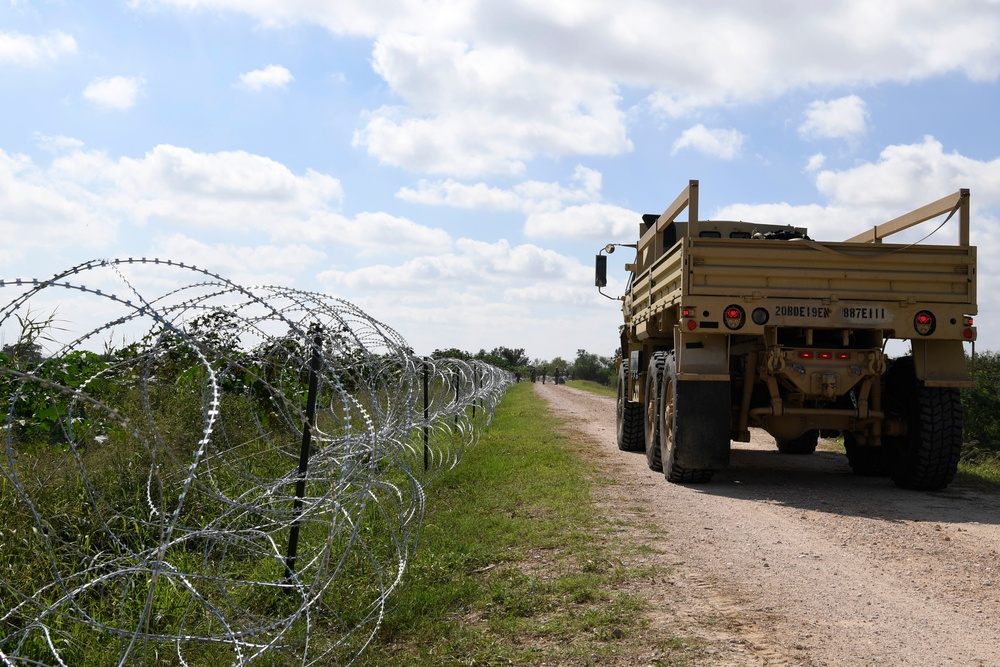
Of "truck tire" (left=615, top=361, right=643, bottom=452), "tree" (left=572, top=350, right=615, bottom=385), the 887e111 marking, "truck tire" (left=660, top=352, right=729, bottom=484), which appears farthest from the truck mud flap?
"tree" (left=572, top=350, right=615, bottom=385)

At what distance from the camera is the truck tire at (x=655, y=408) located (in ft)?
34.9

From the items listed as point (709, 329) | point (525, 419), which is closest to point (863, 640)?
point (709, 329)

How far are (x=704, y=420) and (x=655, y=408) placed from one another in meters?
1.51

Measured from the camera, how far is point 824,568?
5953mm

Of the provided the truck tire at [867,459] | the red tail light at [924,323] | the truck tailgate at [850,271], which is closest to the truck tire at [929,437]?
the red tail light at [924,323]

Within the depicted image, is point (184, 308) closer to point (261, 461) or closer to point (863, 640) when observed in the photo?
point (863, 640)

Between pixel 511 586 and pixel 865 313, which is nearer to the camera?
pixel 511 586

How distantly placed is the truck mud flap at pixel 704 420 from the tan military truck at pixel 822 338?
1cm

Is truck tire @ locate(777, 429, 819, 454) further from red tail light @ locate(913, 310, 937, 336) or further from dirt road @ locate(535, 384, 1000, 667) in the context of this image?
red tail light @ locate(913, 310, 937, 336)

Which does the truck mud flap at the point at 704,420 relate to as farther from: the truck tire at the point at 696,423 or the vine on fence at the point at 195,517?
the vine on fence at the point at 195,517

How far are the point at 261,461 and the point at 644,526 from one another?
3947 millimetres

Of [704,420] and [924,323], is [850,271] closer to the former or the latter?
[924,323]

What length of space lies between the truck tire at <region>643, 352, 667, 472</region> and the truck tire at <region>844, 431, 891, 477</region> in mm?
2319

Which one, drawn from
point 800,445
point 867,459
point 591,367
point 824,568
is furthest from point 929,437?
point 591,367
